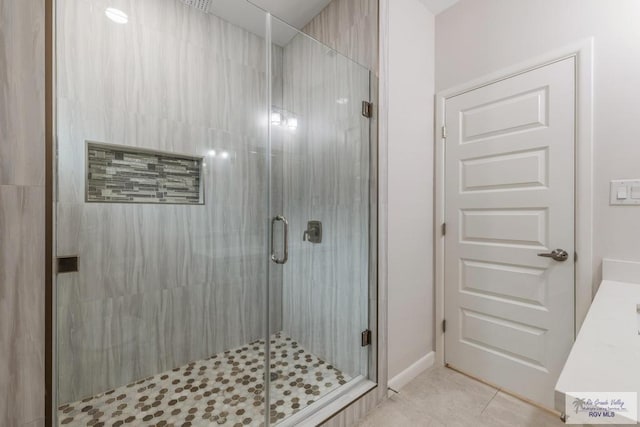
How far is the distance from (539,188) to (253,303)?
2101mm

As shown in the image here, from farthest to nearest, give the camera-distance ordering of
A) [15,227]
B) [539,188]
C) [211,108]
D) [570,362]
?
1. [211,108]
2. [539,188]
3. [15,227]
4. [570,362]

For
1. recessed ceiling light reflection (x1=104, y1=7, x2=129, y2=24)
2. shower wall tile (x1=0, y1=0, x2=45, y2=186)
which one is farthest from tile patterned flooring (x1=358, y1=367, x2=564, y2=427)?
recessed ceiling light reflection (x1=104, y1=7, x2=129, y2=24)

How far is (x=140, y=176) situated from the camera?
5.58ft

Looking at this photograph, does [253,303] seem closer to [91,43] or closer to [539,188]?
[91,43]

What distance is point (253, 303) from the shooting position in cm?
209

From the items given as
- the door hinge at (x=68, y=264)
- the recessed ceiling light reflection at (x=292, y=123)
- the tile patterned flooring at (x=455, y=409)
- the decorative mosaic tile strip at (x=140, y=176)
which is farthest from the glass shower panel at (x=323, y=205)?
the door hinge at (x=68, y=264)

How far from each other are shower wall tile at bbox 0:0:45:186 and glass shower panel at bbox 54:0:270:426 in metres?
0.30

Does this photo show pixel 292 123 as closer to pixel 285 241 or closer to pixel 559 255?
pixel 285 241

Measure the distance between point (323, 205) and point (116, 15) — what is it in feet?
5.42

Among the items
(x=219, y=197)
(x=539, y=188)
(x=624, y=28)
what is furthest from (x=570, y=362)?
(x=219, y=197)

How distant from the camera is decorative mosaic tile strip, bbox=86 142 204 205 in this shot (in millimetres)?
1518

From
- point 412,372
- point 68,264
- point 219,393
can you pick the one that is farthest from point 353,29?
point 219,393

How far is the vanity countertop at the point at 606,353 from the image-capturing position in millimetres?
523

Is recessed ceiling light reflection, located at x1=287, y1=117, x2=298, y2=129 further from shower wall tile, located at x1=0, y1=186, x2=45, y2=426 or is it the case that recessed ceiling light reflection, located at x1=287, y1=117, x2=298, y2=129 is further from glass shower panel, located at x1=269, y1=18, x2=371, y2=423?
shower wall tile, located at x1=0, y1=186, x2=45, y2=426
